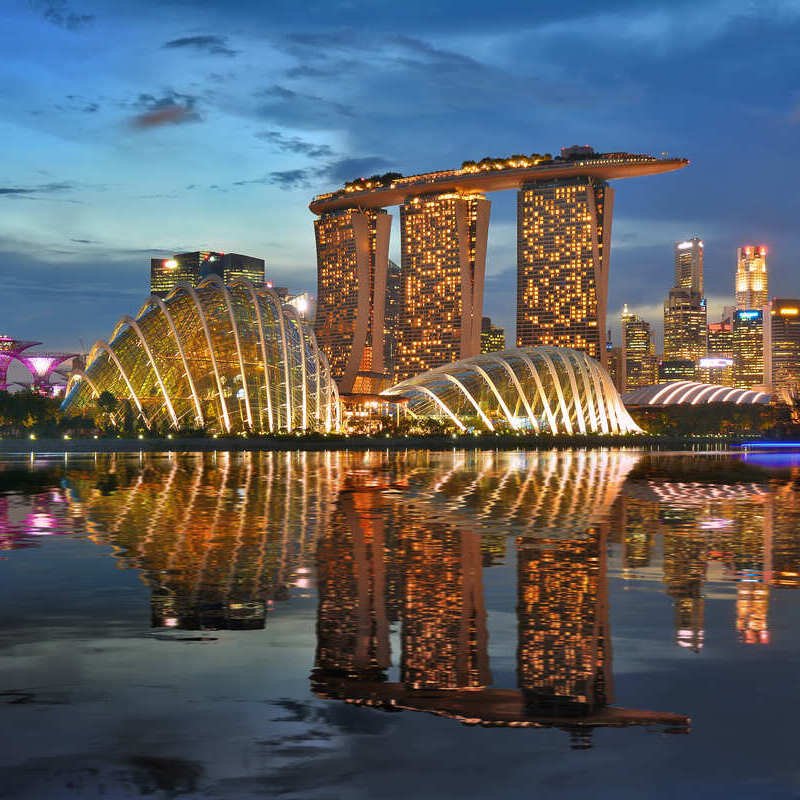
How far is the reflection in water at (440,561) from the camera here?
12414mm

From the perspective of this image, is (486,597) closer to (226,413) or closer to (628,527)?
(628,527)

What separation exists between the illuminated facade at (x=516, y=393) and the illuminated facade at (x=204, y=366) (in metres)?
29.1

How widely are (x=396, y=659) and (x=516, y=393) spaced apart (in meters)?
135

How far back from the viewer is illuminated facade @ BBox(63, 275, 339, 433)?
11319 cm

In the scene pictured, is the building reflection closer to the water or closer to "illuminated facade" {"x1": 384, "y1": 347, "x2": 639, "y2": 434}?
the water

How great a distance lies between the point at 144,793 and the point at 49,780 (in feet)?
2.82

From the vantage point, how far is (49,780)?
8.82 metres

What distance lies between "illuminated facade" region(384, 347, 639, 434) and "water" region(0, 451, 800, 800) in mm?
112339

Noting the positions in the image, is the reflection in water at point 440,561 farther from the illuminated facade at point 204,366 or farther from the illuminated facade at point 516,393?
the illuminated facade at point 516,393

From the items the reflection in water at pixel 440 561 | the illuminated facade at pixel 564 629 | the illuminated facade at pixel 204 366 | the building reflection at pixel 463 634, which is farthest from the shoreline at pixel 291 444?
the illuminated facade at pixel 564 629

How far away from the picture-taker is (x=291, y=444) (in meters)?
108

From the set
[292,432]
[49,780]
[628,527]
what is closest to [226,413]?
[292,432]

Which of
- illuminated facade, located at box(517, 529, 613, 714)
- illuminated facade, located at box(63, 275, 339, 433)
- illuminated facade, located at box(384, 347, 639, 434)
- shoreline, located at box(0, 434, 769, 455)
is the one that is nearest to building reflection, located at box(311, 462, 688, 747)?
illuminated facade, located at box(517, 529, 613, 714)

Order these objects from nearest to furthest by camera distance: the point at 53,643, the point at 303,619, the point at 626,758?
the point at 626,758 → the point at 53,643 → the point at 303,619
